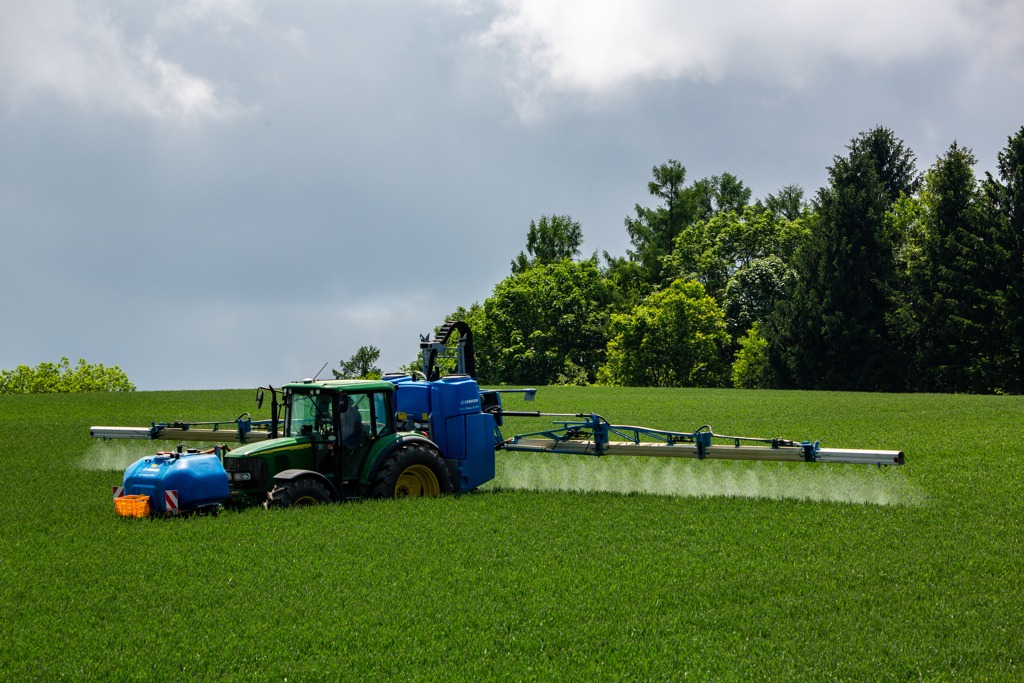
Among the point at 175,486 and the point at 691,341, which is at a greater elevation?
the point at 691,341

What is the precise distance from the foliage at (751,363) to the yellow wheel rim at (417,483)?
4403cm

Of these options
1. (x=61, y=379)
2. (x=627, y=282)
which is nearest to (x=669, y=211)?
(x=627, y=282)

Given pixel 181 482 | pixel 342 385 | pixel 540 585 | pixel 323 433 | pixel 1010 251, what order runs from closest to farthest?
1. pixel 540 585
2. pixel 181 482
3. pixel 323 433
4. pixel 342 385
5. pixel 1010 251

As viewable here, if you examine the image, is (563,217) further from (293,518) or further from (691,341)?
(293,518)

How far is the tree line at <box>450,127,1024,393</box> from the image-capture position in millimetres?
45844

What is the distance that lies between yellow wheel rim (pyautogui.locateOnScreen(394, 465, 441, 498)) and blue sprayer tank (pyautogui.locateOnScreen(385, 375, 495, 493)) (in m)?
0.60

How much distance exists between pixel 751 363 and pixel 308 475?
48.0m

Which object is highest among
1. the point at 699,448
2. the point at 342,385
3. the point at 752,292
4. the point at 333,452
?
the point at 752,292

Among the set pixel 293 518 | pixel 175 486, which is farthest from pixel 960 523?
pixel 175 486

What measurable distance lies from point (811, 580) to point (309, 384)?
6.87 metres

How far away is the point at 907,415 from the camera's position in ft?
86.8

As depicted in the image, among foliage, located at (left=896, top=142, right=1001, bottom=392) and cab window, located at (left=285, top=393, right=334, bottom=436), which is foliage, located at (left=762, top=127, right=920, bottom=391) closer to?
foliage, located at (left=896, top=142, right=1001, bottom=392)

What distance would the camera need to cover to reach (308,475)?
10.7 meters

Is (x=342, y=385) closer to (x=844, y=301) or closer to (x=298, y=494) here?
(x=298, y=494)
